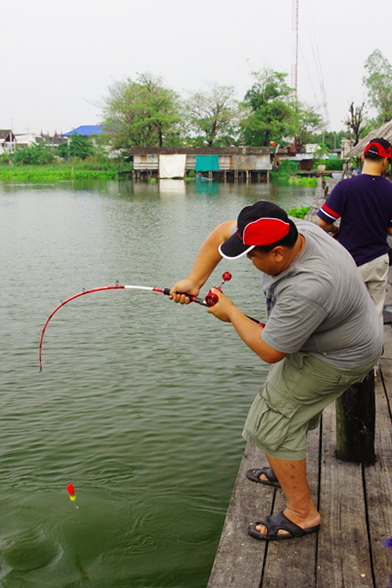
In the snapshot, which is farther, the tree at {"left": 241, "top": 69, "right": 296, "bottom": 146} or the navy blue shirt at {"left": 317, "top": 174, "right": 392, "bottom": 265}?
the tree at {"left": 241, "top": 69, "right": 296, "bottom": 146}

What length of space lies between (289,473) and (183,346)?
537 cm

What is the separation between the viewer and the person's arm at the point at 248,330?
9.20ft

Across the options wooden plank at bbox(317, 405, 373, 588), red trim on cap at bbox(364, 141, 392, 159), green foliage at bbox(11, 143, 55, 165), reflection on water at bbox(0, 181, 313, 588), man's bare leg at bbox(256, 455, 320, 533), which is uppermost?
green foliage at bbox(11, 143, 55, 165)

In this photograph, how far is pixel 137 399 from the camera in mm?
6668

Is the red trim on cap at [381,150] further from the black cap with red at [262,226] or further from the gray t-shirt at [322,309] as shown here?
the black cap with red at [262,226]

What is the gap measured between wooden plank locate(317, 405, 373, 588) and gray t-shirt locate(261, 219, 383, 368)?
90 cm

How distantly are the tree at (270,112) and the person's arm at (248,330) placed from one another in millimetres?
75926

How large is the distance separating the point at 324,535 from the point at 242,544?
431mm

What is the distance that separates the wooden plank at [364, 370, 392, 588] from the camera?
2844 mm

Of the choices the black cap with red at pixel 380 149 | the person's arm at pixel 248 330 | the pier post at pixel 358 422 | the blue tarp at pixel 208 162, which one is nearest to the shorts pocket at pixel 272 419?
the person's arm at pixel 248 330

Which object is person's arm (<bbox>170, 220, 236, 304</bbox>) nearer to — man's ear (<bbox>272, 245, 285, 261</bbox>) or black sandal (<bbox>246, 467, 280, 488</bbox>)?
man's ear (<bbox>272, 245, 285, 261</bbox>)

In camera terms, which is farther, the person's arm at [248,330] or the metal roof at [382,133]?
the metal roof at [382,133]

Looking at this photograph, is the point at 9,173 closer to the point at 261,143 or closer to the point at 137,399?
the point at 261,143

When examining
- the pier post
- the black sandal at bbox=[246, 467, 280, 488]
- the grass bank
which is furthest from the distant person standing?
the grass bank
